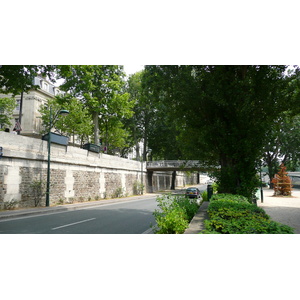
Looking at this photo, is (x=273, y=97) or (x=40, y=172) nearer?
(x=273, y=97)

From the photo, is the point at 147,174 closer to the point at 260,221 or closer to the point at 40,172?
the point at 40,172

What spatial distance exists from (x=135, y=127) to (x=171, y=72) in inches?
1124

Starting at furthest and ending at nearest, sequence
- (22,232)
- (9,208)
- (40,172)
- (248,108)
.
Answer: (40,172)
(9,208)
(248,108)
(22,232)

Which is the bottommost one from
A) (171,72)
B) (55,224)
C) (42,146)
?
(55,224)

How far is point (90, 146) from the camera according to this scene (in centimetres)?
2234

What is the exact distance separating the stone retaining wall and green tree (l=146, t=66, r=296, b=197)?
975cm

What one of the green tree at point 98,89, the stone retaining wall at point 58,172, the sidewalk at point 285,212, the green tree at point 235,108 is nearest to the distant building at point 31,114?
the green tree at point 98,89

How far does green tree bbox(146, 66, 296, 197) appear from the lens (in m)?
9.60

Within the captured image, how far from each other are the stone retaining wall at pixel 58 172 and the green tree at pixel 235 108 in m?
9.75

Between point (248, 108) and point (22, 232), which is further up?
point (248, 108)

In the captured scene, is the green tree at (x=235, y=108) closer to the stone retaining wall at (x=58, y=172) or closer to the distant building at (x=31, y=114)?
the stone retaining wall at (x=58, y=172)

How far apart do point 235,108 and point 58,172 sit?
43.3 ft

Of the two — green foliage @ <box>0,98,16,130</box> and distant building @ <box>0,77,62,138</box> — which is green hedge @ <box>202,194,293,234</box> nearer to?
green foliage @ <box>0,98,16,130</box>

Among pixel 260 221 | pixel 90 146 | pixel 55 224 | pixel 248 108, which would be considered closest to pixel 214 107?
pixel 248 108
